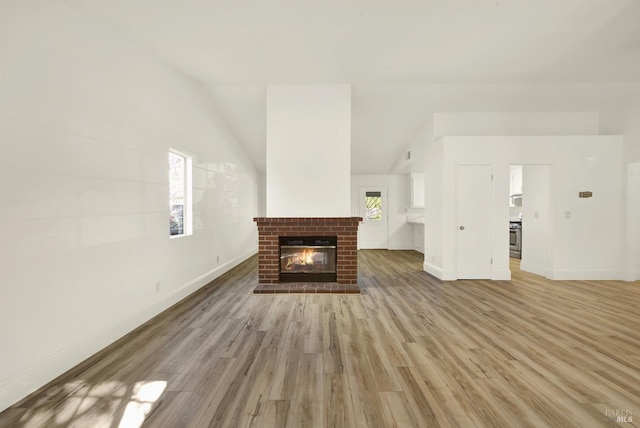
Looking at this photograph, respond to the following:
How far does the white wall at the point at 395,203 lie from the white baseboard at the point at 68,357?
602cm

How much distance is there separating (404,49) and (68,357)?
4444mm

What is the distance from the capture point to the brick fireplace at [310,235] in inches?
173

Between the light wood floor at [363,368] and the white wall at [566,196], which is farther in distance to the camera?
the white wall at [566,196]

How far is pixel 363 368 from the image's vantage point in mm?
2170

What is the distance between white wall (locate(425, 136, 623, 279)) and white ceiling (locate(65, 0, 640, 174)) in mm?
668

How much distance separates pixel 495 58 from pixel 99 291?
5082 millimetres

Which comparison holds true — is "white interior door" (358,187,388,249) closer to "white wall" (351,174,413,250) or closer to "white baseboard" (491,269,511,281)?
"white wall" (351,174,413,250)

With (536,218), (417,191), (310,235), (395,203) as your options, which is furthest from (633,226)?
(310,235)

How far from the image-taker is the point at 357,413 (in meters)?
1.68

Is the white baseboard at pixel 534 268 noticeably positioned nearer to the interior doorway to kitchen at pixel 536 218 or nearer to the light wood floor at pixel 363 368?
the interior doorway to kitchen at pixel 536 218

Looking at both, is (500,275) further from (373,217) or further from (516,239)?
(373,217)

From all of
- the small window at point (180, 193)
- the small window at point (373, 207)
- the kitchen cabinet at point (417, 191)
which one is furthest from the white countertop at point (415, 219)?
the small window at point (180, 193)

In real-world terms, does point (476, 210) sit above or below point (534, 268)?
above

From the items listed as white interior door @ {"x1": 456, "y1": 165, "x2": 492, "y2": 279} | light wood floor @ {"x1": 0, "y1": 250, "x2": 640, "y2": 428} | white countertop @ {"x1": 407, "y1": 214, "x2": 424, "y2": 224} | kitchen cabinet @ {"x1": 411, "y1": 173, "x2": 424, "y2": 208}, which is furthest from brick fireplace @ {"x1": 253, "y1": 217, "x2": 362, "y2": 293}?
kitchen cabinet @ {"x1": 411, "y1": 173, "x2": 424, "y2": 208}
